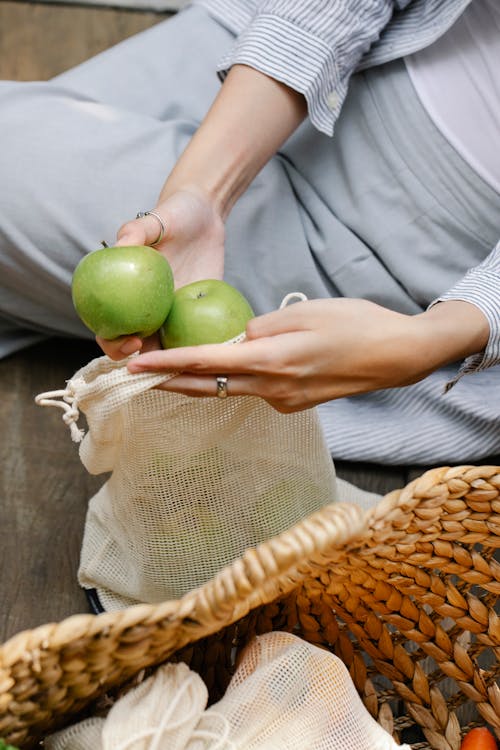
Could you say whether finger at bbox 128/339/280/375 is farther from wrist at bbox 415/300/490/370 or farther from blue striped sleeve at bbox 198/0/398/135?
blue striped sleeve at bbox 198/0/398/135

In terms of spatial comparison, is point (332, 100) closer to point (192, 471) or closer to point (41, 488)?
point (192, 471)

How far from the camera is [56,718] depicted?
0.60 meters

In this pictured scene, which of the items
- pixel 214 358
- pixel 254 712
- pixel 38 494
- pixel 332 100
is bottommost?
pixel 254 712

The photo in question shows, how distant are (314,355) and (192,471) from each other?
0.16m

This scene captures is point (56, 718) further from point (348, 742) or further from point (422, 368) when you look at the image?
point (422, 368)

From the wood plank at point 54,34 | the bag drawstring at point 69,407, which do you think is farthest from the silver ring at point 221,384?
the wood plank at point 54,34

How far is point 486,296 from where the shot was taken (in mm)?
789

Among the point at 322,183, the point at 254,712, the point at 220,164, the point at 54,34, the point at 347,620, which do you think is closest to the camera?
Answer: the point at 254,712

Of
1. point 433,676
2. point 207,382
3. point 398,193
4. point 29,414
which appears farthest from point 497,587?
point 29,414

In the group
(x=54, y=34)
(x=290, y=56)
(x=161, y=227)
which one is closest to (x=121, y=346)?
(x=161, y=227)

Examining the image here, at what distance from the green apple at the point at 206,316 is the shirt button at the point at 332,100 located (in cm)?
30

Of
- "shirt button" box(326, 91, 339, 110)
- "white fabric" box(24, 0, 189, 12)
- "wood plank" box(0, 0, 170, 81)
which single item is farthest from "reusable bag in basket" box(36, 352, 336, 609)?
"white fabric" box(24, 0, 189, 12)

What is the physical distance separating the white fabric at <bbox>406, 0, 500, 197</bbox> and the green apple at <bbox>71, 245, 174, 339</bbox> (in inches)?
15.3

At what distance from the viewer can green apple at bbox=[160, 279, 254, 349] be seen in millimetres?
693
